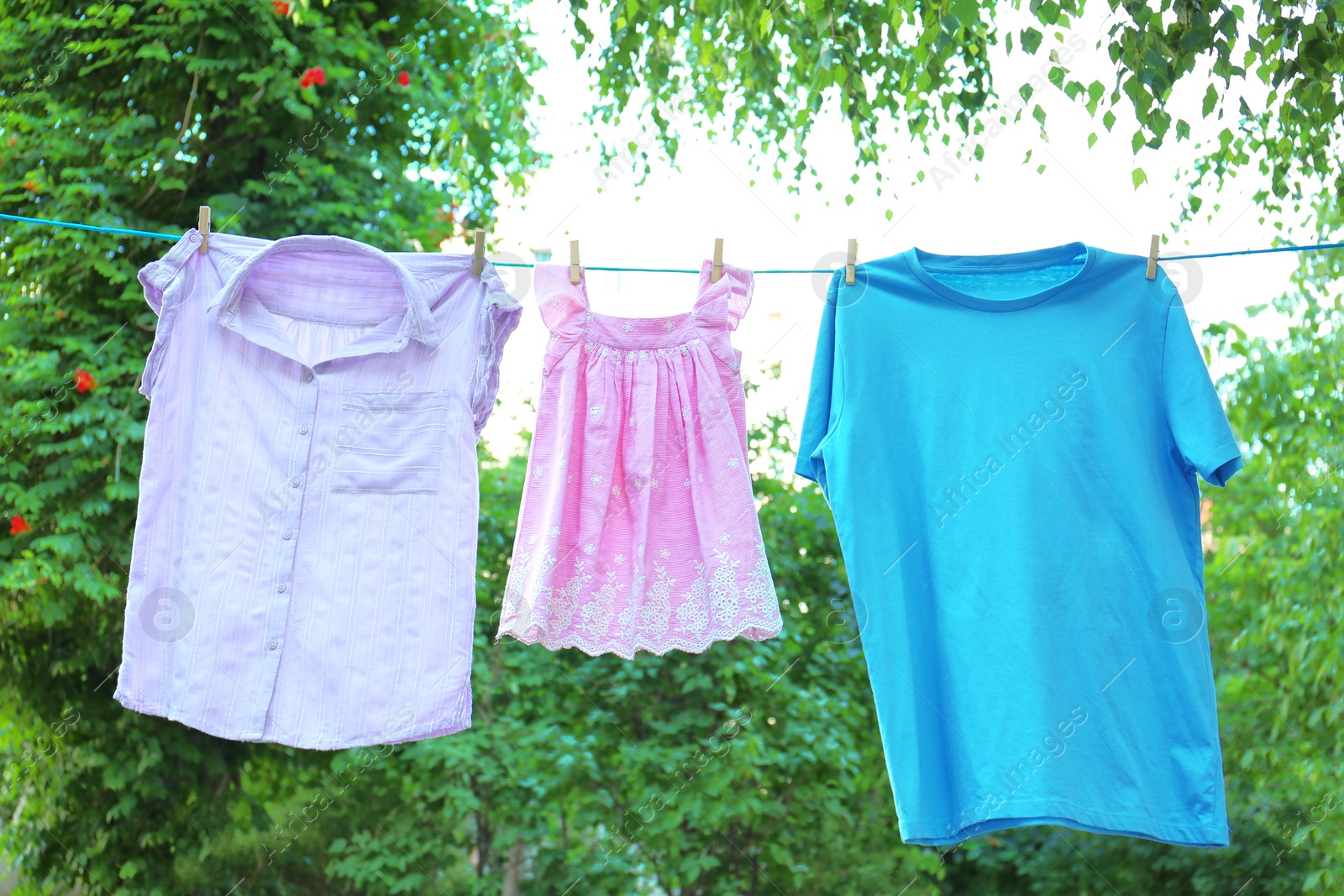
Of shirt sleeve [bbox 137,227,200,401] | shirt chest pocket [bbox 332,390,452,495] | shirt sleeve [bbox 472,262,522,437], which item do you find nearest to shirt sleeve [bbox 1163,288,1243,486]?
shirt sleeve [bbox 472,262,522,437]

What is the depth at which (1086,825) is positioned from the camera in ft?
5.66

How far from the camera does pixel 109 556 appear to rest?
3107 millimetres

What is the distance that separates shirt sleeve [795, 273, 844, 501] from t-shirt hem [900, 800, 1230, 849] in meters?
0.56

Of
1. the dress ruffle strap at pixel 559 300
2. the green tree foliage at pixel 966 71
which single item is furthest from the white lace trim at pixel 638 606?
the green tree foliage at pixel 966 71

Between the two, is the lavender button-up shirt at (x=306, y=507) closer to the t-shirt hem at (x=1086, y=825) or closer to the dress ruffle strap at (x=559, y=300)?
the dress ruffle strap at (x=559, y=300)

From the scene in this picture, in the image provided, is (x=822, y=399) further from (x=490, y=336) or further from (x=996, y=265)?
(x=490, y=336)

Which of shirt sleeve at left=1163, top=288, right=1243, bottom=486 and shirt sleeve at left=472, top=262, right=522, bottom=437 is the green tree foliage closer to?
shirt sleeve at left=1163, top=288, right=1243, bottom=486

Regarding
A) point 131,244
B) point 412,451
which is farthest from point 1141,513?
point 131,244

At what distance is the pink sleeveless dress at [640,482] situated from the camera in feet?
6.30

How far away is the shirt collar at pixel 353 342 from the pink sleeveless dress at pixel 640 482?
211mm

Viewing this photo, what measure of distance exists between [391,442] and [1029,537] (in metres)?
1.05

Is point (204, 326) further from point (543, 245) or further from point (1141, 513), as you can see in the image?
point (543, 245)

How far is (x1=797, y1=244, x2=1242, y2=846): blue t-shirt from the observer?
69.0 inches

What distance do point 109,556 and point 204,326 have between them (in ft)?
4.92
